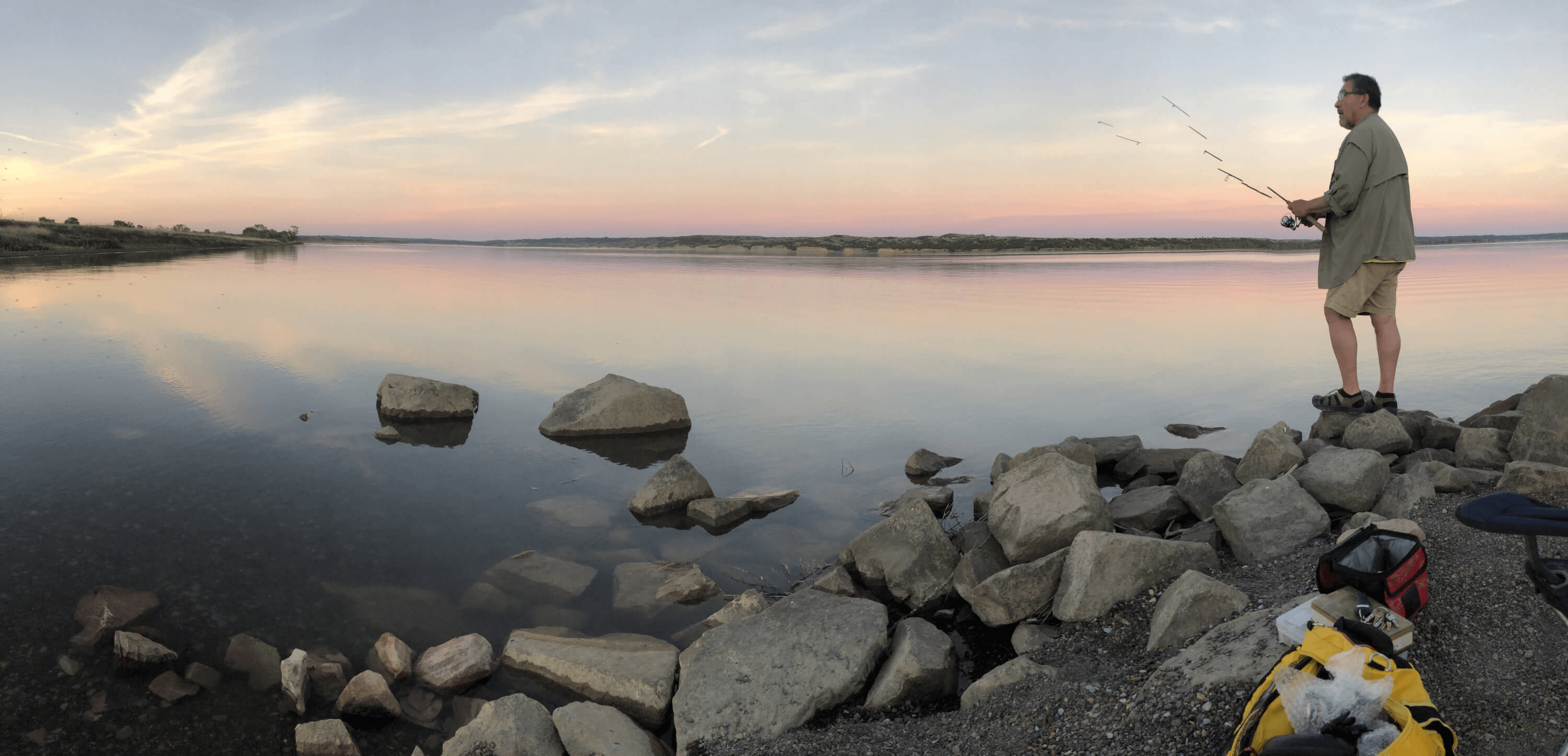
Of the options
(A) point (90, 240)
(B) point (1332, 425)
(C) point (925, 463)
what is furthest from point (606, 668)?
(A) point (90, 240)

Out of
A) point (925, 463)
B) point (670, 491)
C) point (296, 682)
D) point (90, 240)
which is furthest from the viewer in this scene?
point (90, 240)

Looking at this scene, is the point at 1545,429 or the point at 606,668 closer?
the point at 606,668

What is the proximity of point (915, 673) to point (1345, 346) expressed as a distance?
600cm

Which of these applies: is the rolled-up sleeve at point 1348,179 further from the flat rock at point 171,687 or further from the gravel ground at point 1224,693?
the flat rock at point 171,687

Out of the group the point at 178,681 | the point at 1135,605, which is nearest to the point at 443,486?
the point at 178,681

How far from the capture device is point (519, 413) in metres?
10.3

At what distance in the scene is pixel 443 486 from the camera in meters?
7.62

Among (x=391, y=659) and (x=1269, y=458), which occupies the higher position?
(x=1269, y=458)

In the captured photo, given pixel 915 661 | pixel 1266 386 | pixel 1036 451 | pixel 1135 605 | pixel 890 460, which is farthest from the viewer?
pixel 1266 386

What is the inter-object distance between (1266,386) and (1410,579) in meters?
8.83

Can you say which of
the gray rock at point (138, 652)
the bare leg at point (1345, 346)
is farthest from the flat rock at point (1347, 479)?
the gray rock at point (138, 652)

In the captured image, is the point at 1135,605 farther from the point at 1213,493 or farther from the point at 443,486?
the point at 443,486

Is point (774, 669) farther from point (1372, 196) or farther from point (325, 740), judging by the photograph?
point (1372, 196)

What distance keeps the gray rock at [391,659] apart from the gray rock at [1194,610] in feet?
13.8
